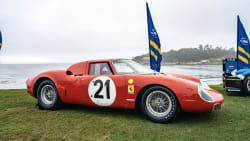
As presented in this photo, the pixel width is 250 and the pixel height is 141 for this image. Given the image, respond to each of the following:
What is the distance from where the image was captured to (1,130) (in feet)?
9.27

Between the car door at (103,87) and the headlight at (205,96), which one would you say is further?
the car door at (103,87)

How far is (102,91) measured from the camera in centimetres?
359

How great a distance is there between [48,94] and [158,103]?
2822mm

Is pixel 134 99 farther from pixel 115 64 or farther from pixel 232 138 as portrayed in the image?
pixel 232 138

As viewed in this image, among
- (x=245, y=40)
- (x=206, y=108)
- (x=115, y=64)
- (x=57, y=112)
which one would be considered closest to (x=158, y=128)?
(x=206, y=108)

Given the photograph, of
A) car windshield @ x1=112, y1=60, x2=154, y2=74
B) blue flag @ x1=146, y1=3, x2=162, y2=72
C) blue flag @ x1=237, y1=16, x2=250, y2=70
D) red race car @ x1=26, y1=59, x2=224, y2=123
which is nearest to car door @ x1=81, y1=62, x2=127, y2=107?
red race car @ x1=26, y1=59, x2=224, y2=123

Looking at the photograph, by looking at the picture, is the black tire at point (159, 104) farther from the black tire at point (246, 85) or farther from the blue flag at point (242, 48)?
the blue flag at point (242, 48)

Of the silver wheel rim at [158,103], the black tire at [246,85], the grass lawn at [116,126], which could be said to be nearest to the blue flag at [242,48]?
the black tire at [246,85]

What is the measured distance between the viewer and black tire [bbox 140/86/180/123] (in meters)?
3.04

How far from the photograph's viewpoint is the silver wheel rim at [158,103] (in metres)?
3.13

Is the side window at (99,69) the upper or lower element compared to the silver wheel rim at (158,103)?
upper

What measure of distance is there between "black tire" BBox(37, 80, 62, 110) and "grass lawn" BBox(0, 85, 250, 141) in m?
0.25

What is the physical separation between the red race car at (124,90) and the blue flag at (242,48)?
570 centimetres

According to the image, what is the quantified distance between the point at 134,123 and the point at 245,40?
8.07m
